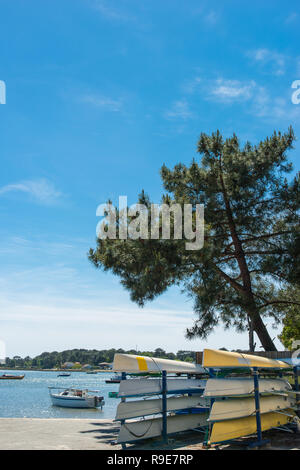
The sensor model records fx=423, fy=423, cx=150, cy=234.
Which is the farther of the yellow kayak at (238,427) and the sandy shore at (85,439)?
the sandy shore at (85,439)

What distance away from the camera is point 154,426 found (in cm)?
857

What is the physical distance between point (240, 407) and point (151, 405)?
69.3 inches

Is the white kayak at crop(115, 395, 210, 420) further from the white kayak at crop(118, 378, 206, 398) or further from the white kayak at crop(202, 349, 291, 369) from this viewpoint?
the white kayak at crop(202, 349, 291, 369)

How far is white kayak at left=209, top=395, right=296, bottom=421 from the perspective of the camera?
759 cm

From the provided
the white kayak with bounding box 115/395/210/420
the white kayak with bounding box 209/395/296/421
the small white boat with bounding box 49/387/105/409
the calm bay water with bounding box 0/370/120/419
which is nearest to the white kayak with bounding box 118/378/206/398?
the white kayak with bounding box 115/395/210/420

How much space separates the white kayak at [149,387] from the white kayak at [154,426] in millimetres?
545

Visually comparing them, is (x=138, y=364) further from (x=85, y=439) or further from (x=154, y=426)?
(x=85, y=439)

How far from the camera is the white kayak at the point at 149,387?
817 centimetres

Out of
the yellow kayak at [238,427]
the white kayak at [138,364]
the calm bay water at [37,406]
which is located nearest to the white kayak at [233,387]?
the yellow kayak at [238,427]

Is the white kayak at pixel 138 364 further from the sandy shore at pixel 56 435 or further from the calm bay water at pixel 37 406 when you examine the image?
the calm bay water at pixel 37 406

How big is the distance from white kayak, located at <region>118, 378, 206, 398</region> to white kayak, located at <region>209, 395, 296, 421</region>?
1.45 m

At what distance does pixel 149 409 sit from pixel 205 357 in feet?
5.31

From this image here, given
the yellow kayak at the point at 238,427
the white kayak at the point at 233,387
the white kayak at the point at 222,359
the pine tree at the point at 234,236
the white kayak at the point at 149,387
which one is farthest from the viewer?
the pine tree at the point at 234,236
